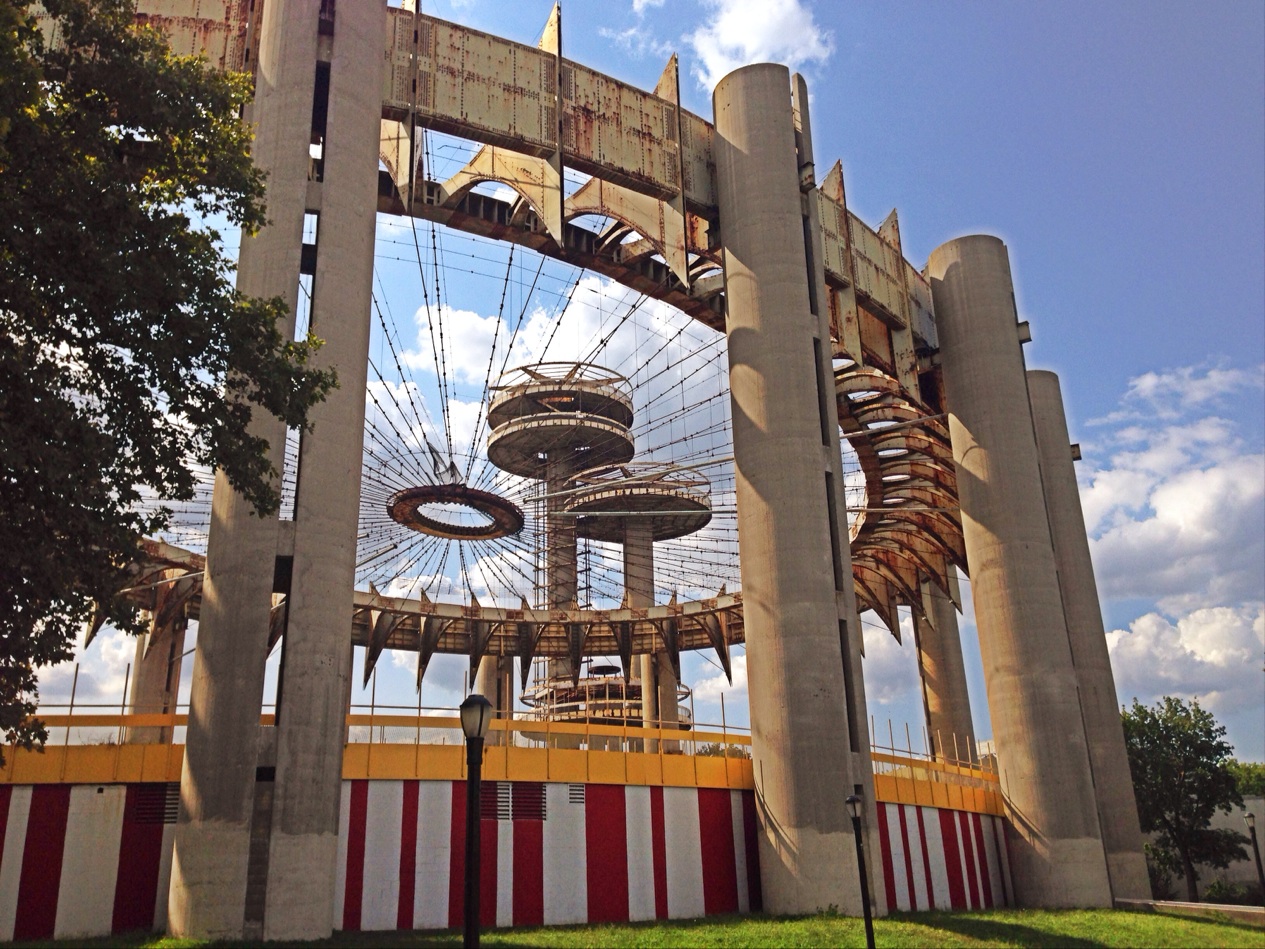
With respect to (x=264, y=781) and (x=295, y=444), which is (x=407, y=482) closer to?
(x=295, y=444)

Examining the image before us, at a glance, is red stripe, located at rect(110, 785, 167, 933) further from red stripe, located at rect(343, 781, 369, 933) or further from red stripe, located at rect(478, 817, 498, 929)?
red stripe, located at rect(478, 817, 498, 929)

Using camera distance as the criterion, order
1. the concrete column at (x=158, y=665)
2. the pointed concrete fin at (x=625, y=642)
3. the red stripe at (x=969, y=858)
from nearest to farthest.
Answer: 1. the red stripe at (x=969, y=858)
2. the concrete column at (x=158, y=665)
3. the pointed concrete fin at (x=625, y=642)

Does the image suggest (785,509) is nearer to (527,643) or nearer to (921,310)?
(921,310)

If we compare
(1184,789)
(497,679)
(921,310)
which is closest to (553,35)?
(921,310)

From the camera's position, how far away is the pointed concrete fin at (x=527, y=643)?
7188cm

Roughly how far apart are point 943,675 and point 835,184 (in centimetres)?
3717

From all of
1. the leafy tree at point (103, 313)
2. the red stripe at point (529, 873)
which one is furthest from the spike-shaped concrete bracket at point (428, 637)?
the leafy tree at point (103, 313)

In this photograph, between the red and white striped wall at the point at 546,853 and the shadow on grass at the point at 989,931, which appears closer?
the red and white striped wall at the point at 546,853

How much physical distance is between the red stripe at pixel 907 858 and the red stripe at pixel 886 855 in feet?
3.94

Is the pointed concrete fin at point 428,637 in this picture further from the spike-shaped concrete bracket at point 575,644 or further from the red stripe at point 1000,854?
the red stripe at point 1000,854

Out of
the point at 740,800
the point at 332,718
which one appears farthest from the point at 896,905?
the point at 332,718

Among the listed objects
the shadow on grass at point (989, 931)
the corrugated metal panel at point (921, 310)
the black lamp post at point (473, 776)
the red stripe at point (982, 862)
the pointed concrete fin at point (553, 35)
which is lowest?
the shadow on grass at point (989, 931)

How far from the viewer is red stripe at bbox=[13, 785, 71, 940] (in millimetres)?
27562

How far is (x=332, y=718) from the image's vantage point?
96.0 feet
